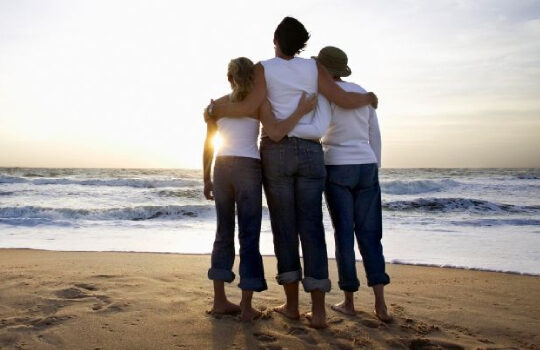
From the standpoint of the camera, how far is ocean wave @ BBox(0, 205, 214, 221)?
13.3 metres

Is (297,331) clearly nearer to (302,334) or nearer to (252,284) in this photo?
(302,334)

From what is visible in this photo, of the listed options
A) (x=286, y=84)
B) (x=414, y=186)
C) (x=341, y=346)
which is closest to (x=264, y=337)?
(x=341, y=346)

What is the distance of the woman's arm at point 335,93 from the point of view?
3.07 metres

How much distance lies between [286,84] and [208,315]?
1555mm

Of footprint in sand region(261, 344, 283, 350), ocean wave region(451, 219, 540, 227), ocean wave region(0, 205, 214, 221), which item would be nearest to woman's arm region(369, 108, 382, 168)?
footprint in sand region(261, 344, 283, 350)

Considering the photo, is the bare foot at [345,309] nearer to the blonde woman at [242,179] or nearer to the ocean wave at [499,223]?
the blonde woman at [242,179]

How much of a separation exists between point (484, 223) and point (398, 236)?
3054mm

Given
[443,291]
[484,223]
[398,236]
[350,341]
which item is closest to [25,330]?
[350,341]

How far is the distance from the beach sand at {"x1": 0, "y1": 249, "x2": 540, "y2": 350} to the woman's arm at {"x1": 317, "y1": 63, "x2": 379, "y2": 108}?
139 cm

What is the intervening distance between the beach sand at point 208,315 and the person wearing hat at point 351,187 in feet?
1.06

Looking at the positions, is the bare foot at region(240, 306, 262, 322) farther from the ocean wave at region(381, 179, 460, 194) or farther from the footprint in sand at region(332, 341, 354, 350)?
the ocean wave at region(381, 179, 460, 194)

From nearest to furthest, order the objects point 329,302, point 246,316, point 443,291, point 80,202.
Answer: point 246,316, point 329,302, point 443,291, point 80,202

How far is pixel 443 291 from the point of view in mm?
4316

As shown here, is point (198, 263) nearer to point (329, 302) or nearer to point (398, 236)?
point (329, 302)
